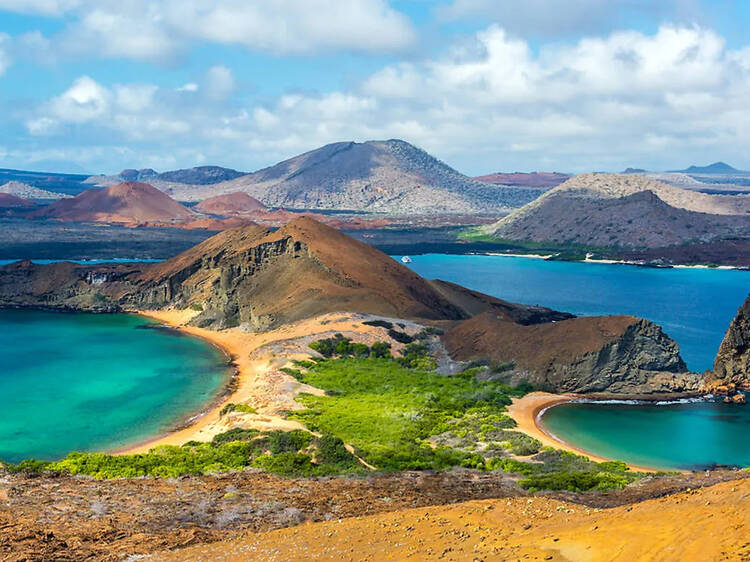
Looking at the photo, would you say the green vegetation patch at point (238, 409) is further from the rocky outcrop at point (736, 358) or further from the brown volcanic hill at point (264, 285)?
the rocky outcrop at point (736, 358)

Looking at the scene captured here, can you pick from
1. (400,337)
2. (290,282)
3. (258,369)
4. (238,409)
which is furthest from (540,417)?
(290,282)

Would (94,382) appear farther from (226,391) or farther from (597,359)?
(597,359)

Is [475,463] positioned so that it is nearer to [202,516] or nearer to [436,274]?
[202,516]

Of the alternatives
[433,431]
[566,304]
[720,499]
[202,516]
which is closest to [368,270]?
[566,304]

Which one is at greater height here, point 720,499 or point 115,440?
point 720,499

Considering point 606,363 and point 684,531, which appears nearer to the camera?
point 684,531
